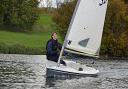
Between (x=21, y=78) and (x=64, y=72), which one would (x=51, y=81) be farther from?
(x=21, y=78)

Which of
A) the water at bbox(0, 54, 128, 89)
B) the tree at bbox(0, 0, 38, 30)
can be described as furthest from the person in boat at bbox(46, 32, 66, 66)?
the tree at bbox(0, 0, 38, 30)

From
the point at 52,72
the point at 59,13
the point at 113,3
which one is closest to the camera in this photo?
the point at 52,72

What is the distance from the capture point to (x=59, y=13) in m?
65.8

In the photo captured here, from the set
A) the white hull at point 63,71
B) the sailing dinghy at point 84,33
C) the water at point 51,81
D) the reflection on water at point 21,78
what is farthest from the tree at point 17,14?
the white hull at point 63,71

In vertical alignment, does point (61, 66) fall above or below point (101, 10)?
below

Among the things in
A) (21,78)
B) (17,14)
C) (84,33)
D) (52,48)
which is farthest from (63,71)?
(17,14)

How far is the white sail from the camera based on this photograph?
29719mm

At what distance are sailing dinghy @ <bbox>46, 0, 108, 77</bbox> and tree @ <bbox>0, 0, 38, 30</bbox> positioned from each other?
158ft

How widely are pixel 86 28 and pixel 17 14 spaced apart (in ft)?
163

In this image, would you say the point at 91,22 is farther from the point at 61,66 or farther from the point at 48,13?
the point at 48,13

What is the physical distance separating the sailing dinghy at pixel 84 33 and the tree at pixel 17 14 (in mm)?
48107

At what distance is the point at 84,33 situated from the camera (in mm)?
30281

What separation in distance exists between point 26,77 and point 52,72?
5.40 ft

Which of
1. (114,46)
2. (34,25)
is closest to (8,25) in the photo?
(34,25)
